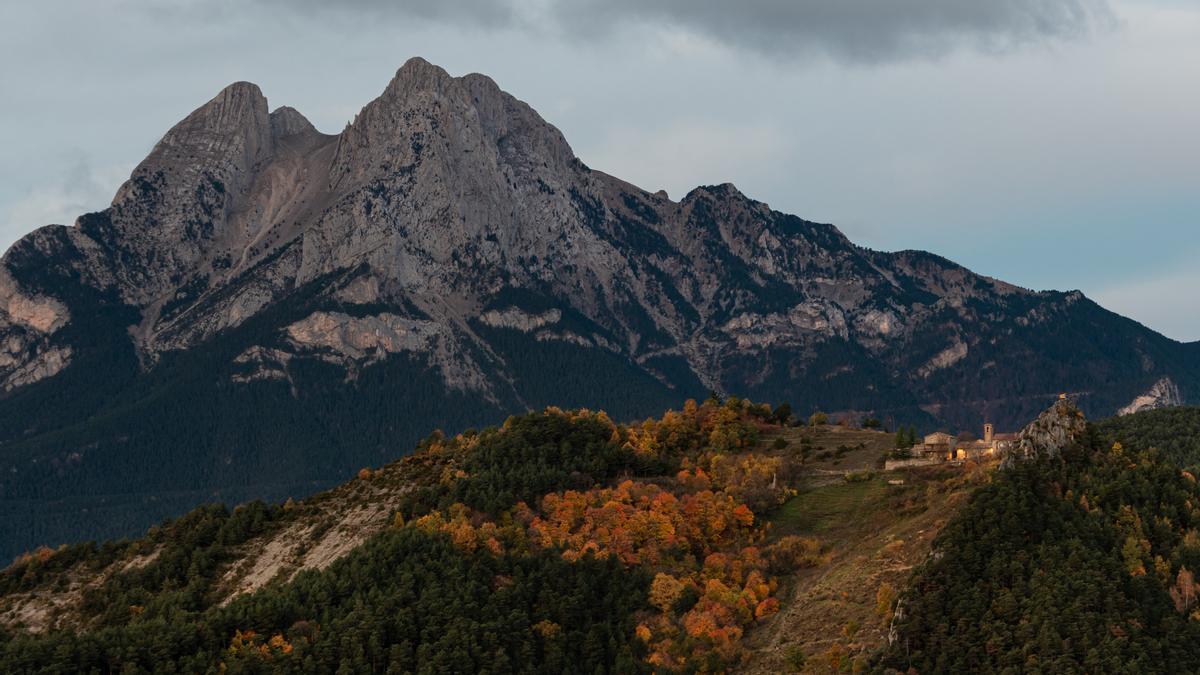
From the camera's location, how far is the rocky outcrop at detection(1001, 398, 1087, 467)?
191 meters

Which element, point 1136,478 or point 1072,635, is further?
point 1136,478

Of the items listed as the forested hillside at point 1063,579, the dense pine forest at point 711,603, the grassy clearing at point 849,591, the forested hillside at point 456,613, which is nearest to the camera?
the forested hillside at point 1063,579

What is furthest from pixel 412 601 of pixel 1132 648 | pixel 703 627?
pixel 1132 648

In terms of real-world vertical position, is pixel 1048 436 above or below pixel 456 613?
above

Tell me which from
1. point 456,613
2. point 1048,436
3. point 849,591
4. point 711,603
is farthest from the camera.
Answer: point 1048,436

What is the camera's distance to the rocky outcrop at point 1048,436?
7530 inches

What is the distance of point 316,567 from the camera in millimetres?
195250

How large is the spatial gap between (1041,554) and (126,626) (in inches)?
3798

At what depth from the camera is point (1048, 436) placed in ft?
636

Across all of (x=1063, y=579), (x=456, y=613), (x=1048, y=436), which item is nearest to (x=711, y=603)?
(x=456, y=613)

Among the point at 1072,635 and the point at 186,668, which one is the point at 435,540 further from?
the point at 1072,635

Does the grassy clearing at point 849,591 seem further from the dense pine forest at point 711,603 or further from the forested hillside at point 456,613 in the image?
the forested hillside at point 456,613

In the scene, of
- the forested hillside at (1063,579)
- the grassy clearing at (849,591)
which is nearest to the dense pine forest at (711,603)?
the forested hillside at (1063,579)

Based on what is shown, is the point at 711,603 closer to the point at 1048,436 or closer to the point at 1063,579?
the point at 1063,579
